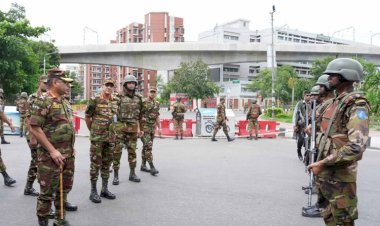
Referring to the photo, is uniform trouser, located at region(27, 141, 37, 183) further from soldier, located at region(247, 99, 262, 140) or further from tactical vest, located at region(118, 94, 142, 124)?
soldier, located at region(247, 99, 262, 140)

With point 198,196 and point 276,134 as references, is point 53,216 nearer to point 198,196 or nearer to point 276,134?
point 198,196

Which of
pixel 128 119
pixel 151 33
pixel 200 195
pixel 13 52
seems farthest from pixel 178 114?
pixel 151 33

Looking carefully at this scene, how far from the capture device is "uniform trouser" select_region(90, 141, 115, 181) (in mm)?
5973

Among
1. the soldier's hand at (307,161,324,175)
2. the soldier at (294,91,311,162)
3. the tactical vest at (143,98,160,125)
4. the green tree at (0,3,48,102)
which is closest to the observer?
the soldier's hand at (307,161,324,175)

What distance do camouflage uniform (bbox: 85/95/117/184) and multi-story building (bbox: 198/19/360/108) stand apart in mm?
70716

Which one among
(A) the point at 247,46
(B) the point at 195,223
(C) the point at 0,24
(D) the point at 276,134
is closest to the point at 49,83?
(B) the point at 195,223

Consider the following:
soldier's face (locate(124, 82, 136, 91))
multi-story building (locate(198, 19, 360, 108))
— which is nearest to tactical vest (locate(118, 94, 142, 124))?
soldier's face (locate(124, 82, 136, 91))

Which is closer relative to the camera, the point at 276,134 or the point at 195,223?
the point at 195,223

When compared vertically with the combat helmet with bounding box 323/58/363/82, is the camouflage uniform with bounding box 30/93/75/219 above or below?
below

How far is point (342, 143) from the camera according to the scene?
11.7ft

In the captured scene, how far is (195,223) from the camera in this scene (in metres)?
5.09

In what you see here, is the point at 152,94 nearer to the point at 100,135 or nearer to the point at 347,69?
the point at 100,135

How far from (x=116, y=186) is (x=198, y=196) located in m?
1.62

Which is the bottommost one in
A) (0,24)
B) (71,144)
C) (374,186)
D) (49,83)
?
(374,186)
